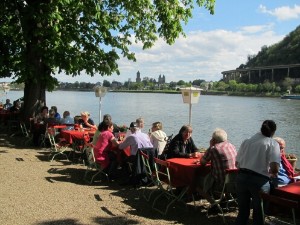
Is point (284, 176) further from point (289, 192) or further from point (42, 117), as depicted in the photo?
point (42, 117)

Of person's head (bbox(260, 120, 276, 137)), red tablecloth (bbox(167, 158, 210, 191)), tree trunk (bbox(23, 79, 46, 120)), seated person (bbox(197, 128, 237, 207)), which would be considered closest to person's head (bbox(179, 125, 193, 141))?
red tablecloth (bbox(167, 158, 210, 191))

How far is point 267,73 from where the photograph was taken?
159625 mm

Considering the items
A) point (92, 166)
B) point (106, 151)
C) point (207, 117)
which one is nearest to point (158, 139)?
point (106, 151)

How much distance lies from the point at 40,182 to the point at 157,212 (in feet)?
8.75

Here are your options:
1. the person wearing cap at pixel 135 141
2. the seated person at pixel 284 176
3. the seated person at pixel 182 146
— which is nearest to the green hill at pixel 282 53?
the person wearing cap at pixel 135 141

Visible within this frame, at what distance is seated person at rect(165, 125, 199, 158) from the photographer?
6.93 m

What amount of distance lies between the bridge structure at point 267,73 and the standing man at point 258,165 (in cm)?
14775

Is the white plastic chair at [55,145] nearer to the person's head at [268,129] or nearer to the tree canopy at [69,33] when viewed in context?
the tree canopy at [69,33]

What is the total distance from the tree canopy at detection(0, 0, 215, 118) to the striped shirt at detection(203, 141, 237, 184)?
7.89 metres

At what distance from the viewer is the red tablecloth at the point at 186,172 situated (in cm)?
584

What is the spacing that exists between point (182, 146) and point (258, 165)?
266 cm

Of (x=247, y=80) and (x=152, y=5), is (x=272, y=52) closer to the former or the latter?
(x=247, y=80)

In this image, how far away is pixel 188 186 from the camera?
585 centimetres

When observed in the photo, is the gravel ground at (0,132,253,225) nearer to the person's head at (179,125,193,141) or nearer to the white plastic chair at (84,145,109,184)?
the white plastic chair at (84,145,109,184)
